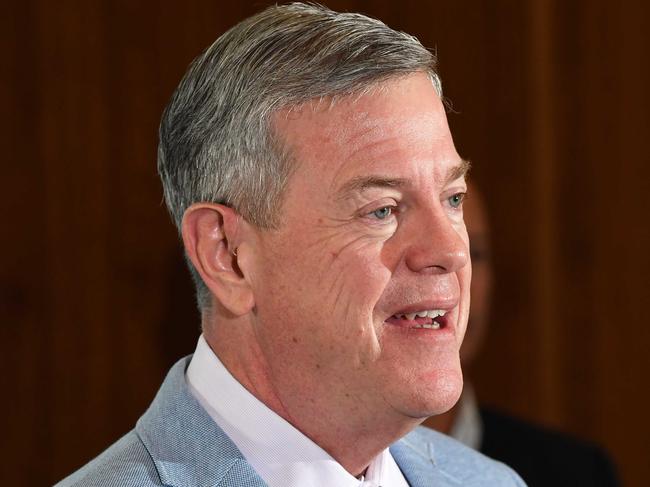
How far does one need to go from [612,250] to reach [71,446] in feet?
6.14

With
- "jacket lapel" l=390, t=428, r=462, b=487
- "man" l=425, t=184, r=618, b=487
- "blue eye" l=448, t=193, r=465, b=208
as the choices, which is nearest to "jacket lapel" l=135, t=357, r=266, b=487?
"jacket lapel" l=390, t=428, r=462, b=487

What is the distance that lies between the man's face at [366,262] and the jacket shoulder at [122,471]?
0.25 m

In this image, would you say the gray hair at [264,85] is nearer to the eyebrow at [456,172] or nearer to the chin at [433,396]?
the eyebrow at [456,172]

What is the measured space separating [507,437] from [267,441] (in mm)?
1719

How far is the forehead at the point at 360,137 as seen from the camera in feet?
5.82

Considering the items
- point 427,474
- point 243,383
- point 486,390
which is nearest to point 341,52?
point 243,383

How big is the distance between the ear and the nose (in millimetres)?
266

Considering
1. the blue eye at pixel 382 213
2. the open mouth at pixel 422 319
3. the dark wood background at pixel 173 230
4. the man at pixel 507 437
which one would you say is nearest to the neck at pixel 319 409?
the open mouth at pixel 422 319

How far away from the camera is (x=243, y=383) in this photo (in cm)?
187

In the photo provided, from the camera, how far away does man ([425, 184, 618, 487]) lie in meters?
3.39

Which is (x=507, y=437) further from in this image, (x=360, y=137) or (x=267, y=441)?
(x=360, y=137)

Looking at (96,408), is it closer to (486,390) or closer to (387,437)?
(486,390)

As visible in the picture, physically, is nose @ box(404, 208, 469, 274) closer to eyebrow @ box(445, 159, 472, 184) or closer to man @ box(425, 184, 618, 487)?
eyebrow @ box(445, 159, 472, 184)

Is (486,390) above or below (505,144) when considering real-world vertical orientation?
below
